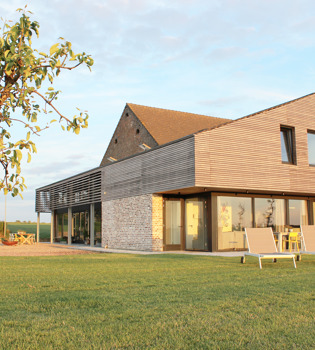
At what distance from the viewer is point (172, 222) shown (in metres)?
17.4

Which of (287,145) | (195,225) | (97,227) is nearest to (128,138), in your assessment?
(97,227)

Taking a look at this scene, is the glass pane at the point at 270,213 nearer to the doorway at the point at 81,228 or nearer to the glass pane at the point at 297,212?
the glass pane at the point at 297,212

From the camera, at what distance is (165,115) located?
25109 mm

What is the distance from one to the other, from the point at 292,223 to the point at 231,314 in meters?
14.6

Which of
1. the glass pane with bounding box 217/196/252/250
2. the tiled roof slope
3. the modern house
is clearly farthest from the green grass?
the tiled roof slope

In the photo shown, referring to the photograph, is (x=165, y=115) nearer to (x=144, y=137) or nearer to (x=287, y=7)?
(x=144, y=137)

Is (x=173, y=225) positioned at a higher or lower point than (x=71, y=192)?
lower

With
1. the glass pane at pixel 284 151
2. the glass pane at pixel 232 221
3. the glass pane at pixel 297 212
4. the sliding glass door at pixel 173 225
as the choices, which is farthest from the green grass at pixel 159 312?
the glass pane at pixel 297 212

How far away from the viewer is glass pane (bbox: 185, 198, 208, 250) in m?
16.6

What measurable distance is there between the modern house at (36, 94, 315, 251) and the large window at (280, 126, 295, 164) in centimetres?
4

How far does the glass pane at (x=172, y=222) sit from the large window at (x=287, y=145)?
4.82 meters

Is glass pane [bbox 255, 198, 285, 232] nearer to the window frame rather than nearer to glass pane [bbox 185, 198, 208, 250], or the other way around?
the window frame

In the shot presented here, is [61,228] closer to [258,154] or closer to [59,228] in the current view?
[59,228]

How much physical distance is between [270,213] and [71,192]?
13.1 metres
